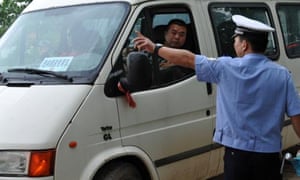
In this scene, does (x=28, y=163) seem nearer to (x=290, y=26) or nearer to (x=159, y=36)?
(x=159, y=36)

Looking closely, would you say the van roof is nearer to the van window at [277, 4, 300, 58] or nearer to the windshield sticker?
the windshield sticker

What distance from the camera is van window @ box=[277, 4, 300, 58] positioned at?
21.5ft

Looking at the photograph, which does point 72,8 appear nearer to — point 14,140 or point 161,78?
point 161,78

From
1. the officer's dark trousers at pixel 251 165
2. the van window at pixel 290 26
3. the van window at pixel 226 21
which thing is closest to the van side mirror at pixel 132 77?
the officer's dark trousers at pixel 251 165

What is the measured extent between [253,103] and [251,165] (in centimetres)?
41

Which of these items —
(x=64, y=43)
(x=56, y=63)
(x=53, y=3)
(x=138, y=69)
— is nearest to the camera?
(x=138, y=69)

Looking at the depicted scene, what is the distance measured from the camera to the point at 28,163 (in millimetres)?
3711

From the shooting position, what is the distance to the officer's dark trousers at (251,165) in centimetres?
356

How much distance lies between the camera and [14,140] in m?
3.75

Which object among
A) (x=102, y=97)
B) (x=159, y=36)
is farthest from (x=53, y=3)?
(x=102, y=97)

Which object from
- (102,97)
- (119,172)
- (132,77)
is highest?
(132,77)

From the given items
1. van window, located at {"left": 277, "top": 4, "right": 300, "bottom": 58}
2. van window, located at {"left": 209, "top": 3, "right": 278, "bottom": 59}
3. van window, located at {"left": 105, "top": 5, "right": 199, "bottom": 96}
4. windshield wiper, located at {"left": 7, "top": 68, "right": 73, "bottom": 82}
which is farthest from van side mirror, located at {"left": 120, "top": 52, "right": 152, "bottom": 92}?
van window, located at {"left": 277, "top": 4, "right": 300, "bottom": 58}

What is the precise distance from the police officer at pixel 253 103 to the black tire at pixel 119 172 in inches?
37.8

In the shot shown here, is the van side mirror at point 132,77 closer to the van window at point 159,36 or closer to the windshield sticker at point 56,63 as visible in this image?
the van window at point 159,36
